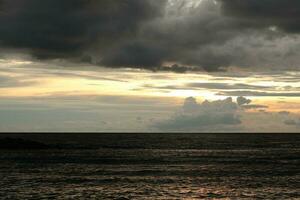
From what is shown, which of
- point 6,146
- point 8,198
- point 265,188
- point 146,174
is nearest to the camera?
point 8,198

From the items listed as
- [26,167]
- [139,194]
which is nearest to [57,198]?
[139,194]

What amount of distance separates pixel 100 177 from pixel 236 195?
22053mm

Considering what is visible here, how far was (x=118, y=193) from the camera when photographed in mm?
49906

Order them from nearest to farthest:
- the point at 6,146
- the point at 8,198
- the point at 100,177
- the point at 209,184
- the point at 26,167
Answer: the point at 8,198, the point at 209,184, the point at 100,177, the point at 26,167, the point at 6,146

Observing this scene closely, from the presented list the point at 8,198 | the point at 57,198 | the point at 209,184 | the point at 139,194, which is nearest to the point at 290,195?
the point at 209,184

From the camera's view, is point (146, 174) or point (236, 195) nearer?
point (236, 195)

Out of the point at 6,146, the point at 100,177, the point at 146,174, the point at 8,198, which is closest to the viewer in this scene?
the point at 8,198

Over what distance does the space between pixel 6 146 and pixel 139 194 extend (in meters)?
97.5

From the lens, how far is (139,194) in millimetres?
49219

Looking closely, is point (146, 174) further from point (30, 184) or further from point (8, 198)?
point (8, 198)

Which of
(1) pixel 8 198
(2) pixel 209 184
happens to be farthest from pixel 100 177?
(1) pixel 8 198

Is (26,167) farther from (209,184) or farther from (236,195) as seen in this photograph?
(236,195)

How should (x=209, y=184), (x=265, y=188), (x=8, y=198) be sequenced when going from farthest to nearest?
1. (x=209, y=184)
2. (x=265, y=188)
3. (x=8, y=198)

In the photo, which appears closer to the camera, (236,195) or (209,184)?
(236,195)
